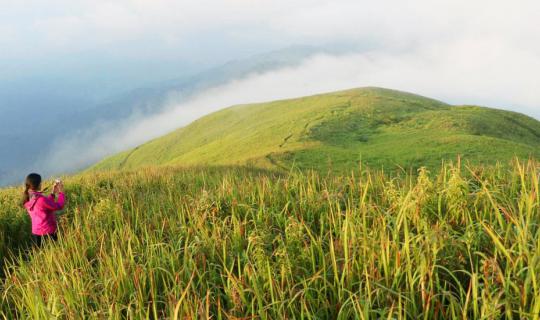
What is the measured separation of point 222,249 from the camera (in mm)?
5234

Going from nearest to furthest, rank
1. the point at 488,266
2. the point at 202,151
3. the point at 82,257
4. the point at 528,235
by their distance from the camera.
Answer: the point at 488,266 → the point at 528,235 → the point at 82,257 → the point at 202,151

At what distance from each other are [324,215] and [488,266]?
2.77 metres

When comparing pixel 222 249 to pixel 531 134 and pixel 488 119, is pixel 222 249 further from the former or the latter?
pixel 531 134

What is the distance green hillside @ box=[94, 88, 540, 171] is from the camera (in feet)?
Result: 121

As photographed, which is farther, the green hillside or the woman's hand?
the green hillside

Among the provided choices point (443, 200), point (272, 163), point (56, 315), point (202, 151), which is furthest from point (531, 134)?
point (56, 315)

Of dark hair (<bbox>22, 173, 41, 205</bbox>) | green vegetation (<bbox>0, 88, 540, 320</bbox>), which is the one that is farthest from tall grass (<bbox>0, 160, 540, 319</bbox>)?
dark hair (<bbox>22, 173, 41, 205</bbox>)

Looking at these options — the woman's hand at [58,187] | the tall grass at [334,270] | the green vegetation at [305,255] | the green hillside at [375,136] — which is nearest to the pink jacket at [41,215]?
the woman's hand at [58,187]

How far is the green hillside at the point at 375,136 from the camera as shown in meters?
37.0

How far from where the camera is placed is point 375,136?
47938mm

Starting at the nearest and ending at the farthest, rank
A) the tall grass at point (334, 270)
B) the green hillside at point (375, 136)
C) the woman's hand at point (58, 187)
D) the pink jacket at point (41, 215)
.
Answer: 1. the tall grass at point (334, 270)
2. the pink jacket at point (41, 215)
3. the woman's hand at point (58, 187)
4. the green hillside at point (375, 136)

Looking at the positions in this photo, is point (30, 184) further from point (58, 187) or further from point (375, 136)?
point (375, 136)

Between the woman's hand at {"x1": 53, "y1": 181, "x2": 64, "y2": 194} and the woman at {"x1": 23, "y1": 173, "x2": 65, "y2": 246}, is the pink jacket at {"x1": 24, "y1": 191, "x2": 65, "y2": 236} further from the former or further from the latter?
the woman's hand at {"x1": 53, "y1": 181, "x2": 64, "y2": 194}

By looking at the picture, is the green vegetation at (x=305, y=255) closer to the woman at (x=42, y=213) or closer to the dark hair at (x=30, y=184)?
the woman at (x=42, y=213)
